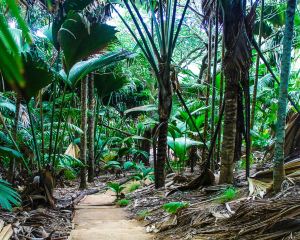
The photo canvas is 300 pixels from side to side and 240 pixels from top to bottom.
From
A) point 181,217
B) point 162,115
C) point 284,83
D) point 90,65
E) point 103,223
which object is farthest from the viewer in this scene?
point 162,115

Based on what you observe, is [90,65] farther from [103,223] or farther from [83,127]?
[83,127]

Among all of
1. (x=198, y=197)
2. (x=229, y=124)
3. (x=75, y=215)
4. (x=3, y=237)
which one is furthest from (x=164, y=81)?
(x=3, y=237)

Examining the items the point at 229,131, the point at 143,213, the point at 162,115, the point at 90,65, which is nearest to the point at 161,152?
the point at 162,115

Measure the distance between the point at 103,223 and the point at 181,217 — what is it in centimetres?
111

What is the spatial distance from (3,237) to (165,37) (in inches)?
146

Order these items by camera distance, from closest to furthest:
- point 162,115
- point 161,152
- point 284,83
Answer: point 284,83 < point 162,115 < point 161,152

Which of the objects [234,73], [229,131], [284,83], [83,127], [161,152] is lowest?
[161,152]

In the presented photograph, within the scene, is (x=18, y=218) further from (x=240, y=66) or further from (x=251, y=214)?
(x=240, y=66)

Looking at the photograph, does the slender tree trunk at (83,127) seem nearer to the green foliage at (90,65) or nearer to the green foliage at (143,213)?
the green foliage at (90,65)

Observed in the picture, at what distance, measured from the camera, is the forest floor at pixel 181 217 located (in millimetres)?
2752

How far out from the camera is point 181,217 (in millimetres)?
3867

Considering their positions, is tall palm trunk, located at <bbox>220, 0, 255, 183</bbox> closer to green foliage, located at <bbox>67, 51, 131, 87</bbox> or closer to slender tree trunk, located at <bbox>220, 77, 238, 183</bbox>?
slender tree trunk, located at <bbox>220, 77, 238, 183</bbox>

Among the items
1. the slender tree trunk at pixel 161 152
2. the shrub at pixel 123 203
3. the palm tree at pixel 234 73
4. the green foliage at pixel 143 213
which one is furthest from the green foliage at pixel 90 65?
the shrub at pixel 123 203

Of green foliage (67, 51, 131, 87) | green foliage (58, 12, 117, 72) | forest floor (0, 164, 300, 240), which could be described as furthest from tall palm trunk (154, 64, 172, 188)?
green foliage (58, 12, 117, 72)
